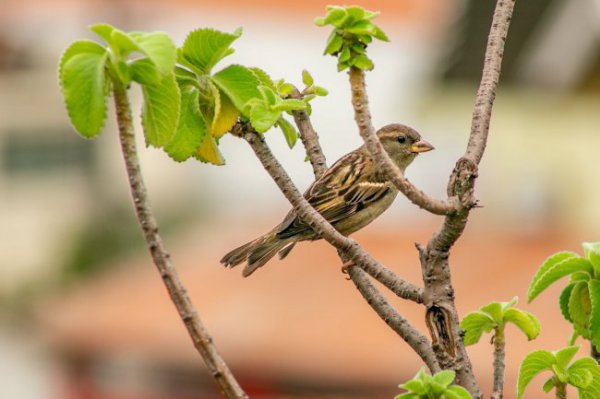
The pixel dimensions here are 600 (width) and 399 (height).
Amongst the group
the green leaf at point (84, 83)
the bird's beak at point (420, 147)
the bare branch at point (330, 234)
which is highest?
the bird's beak at point (420, 147)

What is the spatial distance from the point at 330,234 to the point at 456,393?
0.25 meters

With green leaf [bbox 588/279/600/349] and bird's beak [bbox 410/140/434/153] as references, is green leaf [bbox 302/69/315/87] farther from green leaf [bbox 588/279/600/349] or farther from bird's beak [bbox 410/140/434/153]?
bird's beak [bbox 410/140/434/153]

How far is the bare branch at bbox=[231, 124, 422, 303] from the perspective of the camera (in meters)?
1.32

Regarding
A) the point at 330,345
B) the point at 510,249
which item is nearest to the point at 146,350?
the point at 330,345

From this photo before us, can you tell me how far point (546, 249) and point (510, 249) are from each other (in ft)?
1.86

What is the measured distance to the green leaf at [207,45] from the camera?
1.31 m

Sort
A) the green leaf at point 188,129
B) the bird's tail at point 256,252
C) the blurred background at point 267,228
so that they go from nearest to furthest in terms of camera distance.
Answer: the green leaf at point 188,129 < the bird's tail at point 256,252 < the blurred background at point 267,228

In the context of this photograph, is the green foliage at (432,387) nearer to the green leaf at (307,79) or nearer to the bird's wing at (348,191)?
the green leaf at (307,79)

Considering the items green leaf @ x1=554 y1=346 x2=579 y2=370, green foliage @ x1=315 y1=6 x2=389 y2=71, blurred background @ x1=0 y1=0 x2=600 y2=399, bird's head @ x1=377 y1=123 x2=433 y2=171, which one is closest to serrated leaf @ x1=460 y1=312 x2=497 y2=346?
green leaf @ x1=554 y1=346 x2=579 y2=370

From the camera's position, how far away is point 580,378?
4.24 feet

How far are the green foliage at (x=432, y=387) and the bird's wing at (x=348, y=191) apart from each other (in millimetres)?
2380

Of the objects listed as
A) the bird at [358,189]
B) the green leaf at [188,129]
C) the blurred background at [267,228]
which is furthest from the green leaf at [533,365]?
the blurred background at [267,228]

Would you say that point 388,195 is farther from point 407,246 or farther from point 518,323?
point 407,246

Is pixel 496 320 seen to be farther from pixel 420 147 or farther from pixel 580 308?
pixel 420 147
